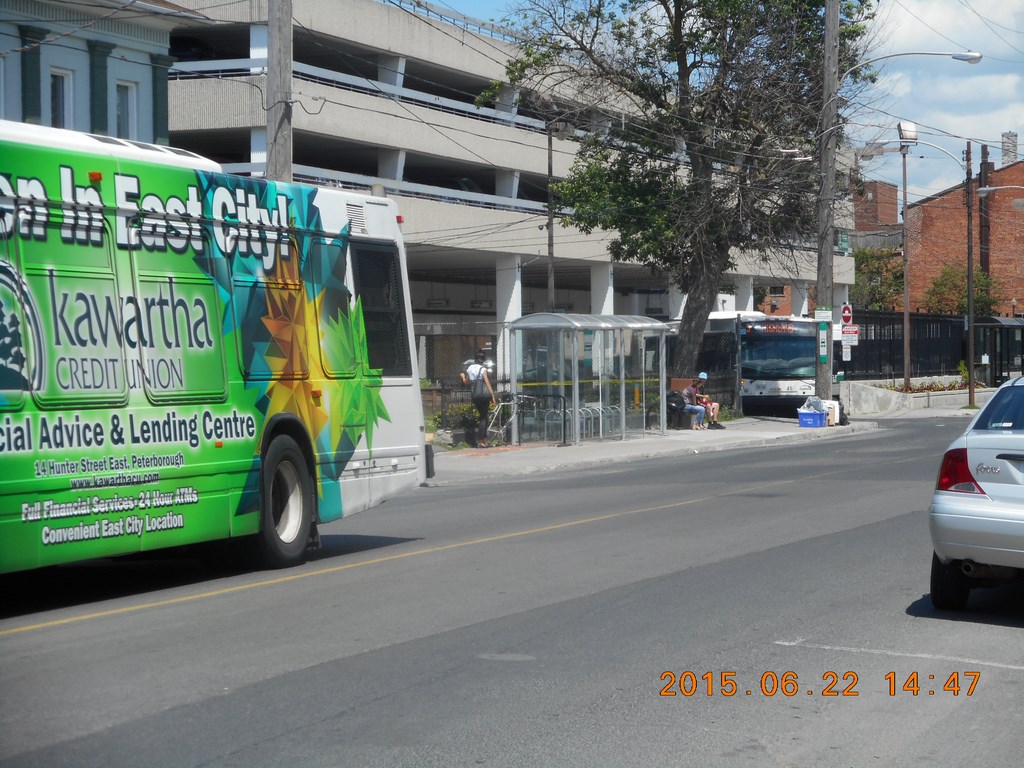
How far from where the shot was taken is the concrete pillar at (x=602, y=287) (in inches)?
2089

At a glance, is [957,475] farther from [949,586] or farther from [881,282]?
[881,282]

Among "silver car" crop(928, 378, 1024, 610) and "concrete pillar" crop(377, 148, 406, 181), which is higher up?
"concrete pillar" crop(377, 148, 406, 181)

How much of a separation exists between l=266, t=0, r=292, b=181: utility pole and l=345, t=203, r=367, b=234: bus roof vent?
5901 millimetres

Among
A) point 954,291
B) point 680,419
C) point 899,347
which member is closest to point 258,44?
point 680,419

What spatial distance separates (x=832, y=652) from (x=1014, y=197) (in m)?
70.7

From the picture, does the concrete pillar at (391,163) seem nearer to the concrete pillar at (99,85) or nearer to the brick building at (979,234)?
the concrete pillar at (99,85)

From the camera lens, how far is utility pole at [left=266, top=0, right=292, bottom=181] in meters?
17.9

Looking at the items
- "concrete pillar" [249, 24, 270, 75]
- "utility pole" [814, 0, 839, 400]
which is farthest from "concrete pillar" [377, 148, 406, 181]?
"utility pole" [814, 0, 839, 400]

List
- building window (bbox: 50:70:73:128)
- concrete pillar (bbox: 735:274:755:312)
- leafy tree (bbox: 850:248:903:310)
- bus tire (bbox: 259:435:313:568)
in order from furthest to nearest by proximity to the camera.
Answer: leafy tree (bbox: 850:248:903:310), concrete pillar (bbox: 735:274:755:312), building window (bbox: 50:70:73:128), bus tire (bbox: 259:435:313:568)

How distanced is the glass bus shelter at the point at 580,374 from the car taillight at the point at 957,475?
58.4ft

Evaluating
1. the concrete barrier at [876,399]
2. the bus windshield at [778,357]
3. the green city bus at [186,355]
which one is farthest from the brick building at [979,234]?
the green city bus at [186,355]

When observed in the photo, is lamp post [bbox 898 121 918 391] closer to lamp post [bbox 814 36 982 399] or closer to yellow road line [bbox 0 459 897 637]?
lamp post [bbox 814 36 982 399]

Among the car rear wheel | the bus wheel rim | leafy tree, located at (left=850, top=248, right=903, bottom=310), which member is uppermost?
leafy tree, located at (left=850, top=248, right=903, bottom=310)

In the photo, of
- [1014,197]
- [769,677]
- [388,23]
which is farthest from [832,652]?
[1014,197]
